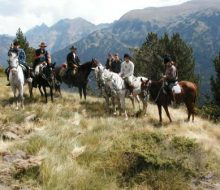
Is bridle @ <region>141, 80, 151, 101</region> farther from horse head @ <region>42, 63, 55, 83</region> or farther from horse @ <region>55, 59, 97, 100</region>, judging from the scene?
horse head @ <region>42, 63, 55, 83</region>

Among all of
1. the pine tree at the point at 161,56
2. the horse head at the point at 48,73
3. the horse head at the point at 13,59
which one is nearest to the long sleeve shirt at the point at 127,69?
the horse head at the point at 48,73

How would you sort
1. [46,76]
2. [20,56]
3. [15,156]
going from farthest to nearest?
[46,76] → [20,56] → [15,156]

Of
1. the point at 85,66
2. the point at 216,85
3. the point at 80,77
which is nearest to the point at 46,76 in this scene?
the point at 80,77

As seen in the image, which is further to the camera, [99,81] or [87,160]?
[99,81]

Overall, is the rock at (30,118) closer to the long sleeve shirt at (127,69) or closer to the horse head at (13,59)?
the horse head at (13,59)

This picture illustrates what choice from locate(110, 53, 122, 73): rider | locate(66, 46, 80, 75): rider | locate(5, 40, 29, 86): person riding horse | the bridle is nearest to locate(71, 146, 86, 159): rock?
the bridle

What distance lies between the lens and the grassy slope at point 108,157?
1062 cm

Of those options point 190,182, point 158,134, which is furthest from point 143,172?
point 158,134

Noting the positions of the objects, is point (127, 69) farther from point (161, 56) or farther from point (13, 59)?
point (161, 56)

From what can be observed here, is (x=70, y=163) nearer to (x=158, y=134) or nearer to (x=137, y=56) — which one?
(x=158, y=134)

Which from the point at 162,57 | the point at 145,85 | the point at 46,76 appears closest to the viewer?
the point at 145,85

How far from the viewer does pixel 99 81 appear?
20078 mm

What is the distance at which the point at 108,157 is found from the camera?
40.4 feet

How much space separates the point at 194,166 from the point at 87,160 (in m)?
3.07
